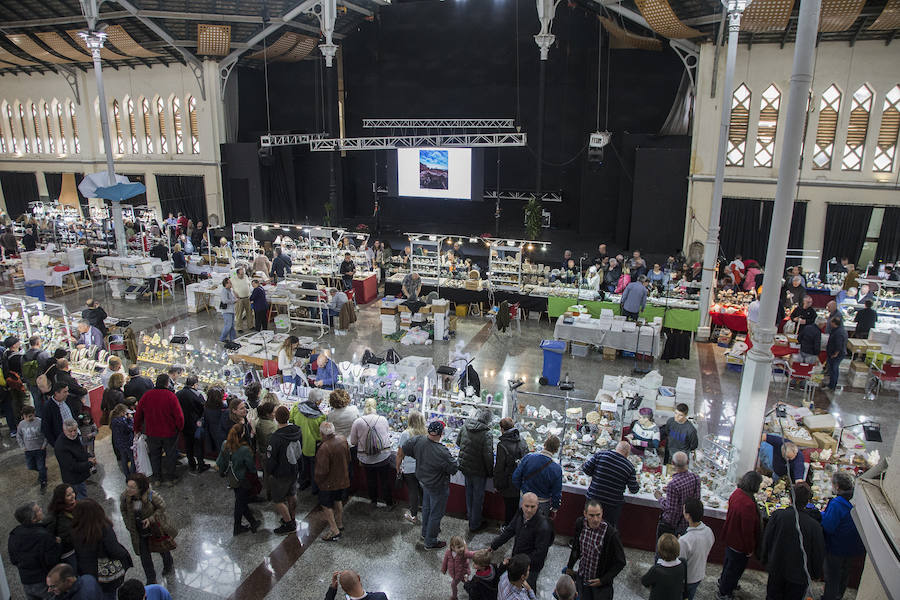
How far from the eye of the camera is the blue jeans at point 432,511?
5523mm

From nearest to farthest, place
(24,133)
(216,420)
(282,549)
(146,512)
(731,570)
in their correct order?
(146,512)
(731,570)
(282,549)
(216,420)
(24,133)

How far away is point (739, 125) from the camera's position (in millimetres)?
14828

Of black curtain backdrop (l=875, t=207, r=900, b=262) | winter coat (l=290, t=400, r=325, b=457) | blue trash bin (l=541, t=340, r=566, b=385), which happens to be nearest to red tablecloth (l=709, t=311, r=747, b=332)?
blue trash bin (l=541, t=340, r=566, b=385)

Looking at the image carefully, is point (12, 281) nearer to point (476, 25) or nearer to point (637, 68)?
point (476, 25)

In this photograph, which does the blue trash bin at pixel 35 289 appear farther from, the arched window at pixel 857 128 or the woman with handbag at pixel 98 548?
the arched window at pixel 857 128

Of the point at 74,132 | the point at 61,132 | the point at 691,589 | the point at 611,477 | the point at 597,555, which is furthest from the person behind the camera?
the point at 61,132

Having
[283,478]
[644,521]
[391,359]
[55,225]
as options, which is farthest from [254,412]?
[55,225]

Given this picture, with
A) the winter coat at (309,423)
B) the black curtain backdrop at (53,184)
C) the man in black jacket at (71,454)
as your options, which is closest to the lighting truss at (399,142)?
the winter coat at (309,423)

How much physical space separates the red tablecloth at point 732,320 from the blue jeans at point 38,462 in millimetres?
10451

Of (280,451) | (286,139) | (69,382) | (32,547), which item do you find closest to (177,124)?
(286,139)

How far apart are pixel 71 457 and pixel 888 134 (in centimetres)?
1598

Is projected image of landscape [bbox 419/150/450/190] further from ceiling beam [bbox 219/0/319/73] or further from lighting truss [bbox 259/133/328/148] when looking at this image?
ceiling beam [bbox 219/0/319/73]

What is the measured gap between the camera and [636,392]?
7.30m

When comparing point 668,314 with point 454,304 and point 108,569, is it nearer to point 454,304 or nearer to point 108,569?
point 454,304
